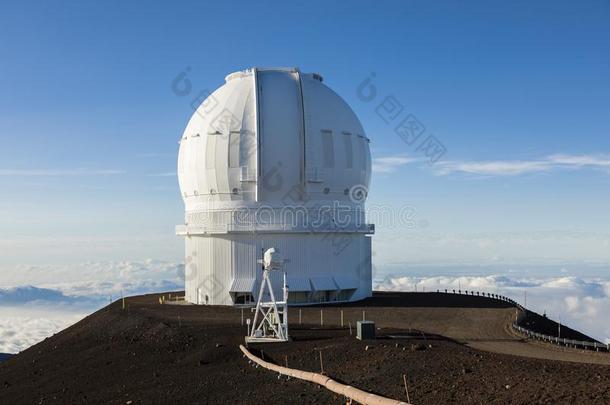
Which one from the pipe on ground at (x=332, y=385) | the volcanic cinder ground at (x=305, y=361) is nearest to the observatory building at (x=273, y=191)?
the volcanic cinder ground at (x=305, y=361)

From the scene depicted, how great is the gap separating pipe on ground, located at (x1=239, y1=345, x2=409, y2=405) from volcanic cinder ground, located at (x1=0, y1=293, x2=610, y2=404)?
0.22 m

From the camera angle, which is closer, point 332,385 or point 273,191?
point 332,385

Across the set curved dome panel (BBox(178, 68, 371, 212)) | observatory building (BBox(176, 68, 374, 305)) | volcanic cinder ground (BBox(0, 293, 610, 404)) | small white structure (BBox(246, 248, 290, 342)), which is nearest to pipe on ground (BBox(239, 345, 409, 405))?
volcanic cinder ground (BBox(0, 293, 610, 404))

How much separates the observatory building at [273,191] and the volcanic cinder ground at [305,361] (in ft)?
8.47

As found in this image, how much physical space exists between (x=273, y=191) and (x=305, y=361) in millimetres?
16699

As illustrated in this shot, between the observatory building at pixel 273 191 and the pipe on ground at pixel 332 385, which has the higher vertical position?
the observatory building at pixel 273 191

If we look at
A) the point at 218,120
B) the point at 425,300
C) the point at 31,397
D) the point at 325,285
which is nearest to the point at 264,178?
the point at 218,120

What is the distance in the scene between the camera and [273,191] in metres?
34.6

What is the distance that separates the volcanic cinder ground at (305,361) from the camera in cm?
1455

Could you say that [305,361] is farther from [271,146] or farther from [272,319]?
[271,146]

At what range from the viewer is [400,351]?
18.3 meters

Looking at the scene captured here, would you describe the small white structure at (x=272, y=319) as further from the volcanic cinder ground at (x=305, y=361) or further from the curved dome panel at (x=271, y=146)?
the curved dome panel at (x=271, y=146)

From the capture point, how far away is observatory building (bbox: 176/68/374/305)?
34.5 metres

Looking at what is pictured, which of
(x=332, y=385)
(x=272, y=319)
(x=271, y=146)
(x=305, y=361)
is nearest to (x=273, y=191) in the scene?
(x=271, y=146)
